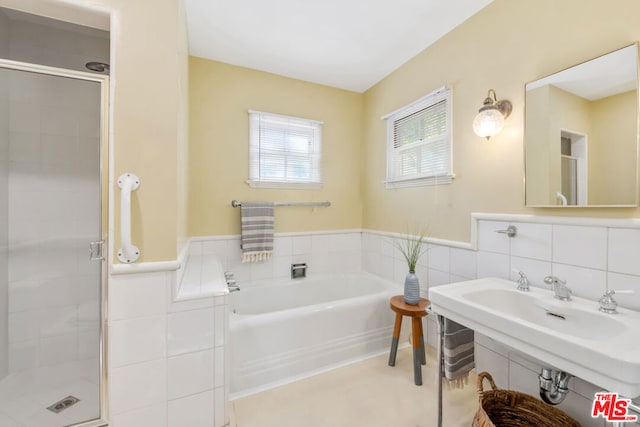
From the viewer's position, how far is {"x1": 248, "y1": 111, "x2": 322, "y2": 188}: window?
2.59 m

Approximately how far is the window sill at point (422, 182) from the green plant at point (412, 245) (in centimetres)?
41

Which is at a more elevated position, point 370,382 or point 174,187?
point 174,187

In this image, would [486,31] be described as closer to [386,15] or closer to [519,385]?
[386,15]

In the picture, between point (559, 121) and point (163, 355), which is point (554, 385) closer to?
point (559, 121)

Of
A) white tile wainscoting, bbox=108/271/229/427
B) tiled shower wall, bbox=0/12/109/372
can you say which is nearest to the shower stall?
tiled shower wall, bbox=0/12/109/372

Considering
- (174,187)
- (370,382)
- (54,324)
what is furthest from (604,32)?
(54,324)

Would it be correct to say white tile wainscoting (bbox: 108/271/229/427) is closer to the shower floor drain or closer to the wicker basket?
the shower floor drain

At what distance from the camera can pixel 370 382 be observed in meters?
1.80

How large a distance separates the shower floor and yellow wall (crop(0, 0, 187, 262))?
1.00 metres

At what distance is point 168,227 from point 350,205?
2059 mm

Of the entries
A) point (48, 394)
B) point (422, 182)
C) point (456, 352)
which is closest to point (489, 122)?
point (422, 182)

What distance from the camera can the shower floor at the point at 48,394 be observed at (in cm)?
141

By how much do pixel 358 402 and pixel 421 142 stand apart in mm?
1975

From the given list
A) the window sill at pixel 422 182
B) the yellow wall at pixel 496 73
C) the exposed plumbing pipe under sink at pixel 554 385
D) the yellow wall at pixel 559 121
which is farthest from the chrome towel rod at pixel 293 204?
the exposed plumbing pipe under sink at pixel 554 385
